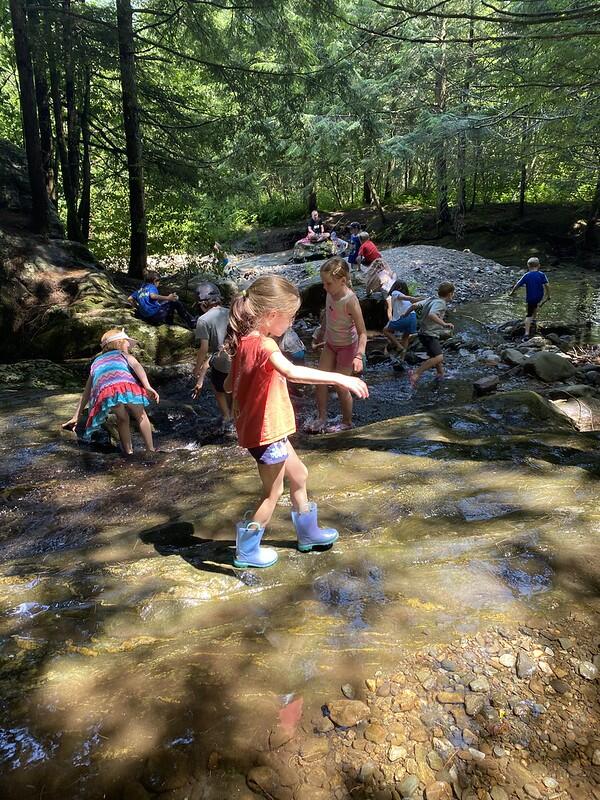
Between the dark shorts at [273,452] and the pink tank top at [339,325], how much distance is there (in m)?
3.19

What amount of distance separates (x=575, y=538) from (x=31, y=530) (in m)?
3.97

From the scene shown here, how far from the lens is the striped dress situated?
5.46m

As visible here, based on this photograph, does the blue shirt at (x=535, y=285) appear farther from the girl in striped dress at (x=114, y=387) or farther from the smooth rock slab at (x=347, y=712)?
the smooth rock slab at (x=347, y=712)

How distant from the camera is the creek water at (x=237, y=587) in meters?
1.95

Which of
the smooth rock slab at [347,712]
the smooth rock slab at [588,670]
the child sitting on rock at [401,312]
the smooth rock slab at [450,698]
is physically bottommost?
the smooth rock slab at [347,712]

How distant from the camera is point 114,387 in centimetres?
548

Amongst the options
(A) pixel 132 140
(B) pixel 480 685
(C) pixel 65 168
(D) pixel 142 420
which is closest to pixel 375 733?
(B) pixel 480 685

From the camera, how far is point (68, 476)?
5.33 meters

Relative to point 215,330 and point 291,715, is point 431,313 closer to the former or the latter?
point 215,330

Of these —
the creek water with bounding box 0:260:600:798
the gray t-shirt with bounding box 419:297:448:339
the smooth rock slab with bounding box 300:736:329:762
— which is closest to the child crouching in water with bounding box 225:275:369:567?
→ the creek water with bounding box 0:260:600:798

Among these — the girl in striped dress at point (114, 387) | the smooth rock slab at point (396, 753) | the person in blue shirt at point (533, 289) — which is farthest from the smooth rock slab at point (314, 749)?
the person in blue shirt at point (533, 289)

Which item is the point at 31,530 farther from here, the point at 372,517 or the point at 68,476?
the point at 372,517

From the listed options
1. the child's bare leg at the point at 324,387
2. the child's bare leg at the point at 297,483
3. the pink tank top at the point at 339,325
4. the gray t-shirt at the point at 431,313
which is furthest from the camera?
the gray t-shirt at the point at 431,313

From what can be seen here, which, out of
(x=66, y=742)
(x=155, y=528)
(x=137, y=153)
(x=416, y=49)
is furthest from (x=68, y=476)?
(x=416, y=49)
